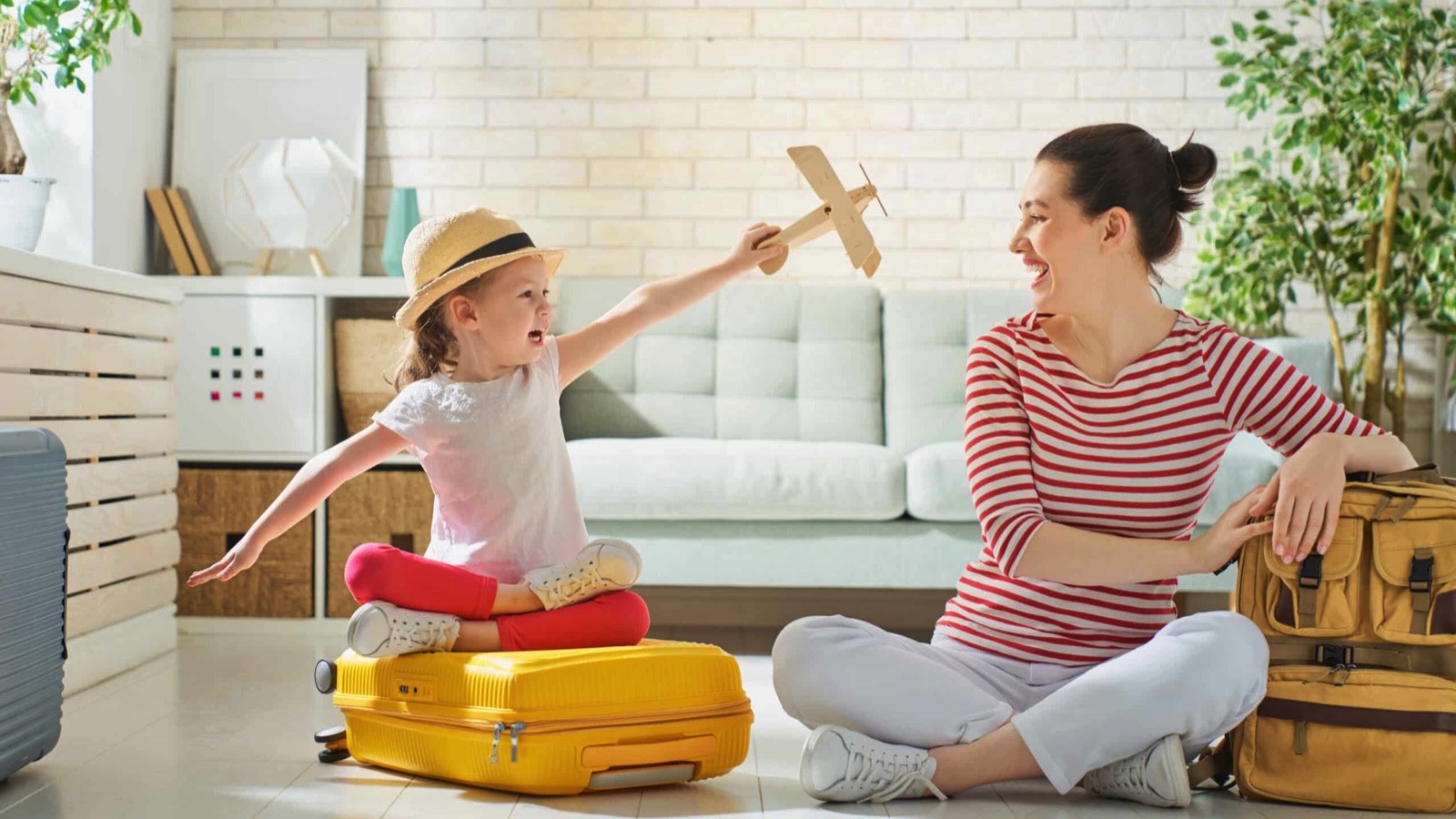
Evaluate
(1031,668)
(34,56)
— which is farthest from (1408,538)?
(34,56)

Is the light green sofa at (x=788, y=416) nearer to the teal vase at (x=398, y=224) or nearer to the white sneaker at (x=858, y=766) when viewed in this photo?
the teal vase at (x=398, y=224)

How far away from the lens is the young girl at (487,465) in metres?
1.89

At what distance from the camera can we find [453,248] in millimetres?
2053

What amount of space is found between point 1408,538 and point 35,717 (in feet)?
5.88

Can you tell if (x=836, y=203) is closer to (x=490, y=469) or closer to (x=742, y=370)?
(x=490, y=469)

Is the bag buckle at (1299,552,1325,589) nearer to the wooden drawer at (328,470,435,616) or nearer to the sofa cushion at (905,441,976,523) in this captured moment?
the sofa cushion at (905,441,976,523)

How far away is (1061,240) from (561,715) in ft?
2.96

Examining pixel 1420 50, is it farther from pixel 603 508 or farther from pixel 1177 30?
pixel 603 508

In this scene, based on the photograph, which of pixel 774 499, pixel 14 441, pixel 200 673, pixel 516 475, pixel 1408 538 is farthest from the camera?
pixel 774 499

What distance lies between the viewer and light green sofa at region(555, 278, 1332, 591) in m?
3.04

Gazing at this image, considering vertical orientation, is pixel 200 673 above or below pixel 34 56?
below

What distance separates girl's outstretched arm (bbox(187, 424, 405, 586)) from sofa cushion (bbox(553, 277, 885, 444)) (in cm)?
159

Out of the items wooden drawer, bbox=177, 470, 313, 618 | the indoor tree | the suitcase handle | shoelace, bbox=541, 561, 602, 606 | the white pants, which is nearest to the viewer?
the white pants

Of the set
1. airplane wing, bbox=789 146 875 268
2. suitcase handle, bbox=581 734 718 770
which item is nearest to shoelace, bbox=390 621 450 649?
suitcase handle, bbox=581 734 718 770
